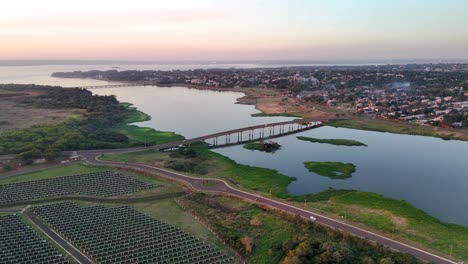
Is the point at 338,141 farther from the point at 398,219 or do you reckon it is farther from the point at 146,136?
the point at 146,136

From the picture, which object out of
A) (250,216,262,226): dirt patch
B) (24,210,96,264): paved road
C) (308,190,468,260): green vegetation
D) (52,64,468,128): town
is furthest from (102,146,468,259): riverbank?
(52,64,468,128): town

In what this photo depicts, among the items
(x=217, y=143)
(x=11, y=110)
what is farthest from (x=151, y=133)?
(x=11, y=110)

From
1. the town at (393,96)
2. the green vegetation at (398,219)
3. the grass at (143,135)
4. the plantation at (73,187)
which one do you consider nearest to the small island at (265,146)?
the grass at (143,135)

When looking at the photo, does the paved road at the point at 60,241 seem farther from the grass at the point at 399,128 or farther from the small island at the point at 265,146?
the grass at the point at 399,128

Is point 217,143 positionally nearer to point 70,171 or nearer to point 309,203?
point 70,171

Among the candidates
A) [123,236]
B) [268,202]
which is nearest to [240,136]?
[268,202]

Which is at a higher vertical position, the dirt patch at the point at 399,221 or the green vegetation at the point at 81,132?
the green vegetation at the point at 81,132

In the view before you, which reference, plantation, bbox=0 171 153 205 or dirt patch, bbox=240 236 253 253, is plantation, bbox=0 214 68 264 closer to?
plantation, bbox=0 171 153 205
